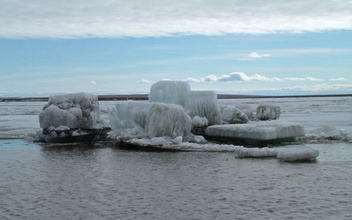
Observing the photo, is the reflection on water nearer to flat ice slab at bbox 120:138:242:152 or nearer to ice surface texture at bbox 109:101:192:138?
flat ice slab at bbox 120:138:242:152

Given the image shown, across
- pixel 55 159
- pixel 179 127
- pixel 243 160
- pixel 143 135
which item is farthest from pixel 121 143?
pixel 243 160

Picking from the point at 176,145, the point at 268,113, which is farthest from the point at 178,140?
the point at 268,113

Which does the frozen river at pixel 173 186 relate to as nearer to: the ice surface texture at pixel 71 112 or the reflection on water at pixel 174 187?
the reflection on water at pixel 174 187

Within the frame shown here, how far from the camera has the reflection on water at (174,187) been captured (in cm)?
774

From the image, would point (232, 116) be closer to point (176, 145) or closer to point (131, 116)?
point (131, 116)

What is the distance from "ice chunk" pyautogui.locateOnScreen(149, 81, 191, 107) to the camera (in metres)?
21.6

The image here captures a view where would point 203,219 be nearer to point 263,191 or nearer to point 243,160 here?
point 263,191

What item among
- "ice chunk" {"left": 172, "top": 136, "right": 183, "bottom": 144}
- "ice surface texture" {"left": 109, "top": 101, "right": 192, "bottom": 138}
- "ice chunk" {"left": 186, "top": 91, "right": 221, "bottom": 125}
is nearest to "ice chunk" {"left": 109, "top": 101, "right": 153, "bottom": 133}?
"ice surface texture" {"left": 109, "top": 101, "right": 192, "bottom": 138}

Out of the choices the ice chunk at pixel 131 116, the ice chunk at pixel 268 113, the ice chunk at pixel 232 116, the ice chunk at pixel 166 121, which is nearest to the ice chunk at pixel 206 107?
the ice chunk at pixel 232 116

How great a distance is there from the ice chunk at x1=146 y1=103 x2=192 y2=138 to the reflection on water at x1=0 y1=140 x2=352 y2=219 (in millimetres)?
3148

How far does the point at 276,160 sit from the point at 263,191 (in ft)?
12.8

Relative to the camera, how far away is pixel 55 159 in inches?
550

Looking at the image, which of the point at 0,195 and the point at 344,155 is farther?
the point at 344,155

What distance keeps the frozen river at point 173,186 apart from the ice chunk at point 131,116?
171 inches
